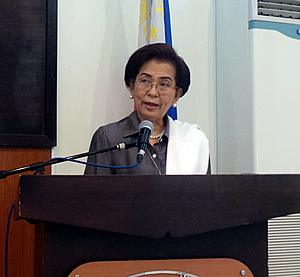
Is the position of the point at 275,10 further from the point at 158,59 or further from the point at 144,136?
the point at 144,136

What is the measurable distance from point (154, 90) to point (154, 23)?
1.77 feet

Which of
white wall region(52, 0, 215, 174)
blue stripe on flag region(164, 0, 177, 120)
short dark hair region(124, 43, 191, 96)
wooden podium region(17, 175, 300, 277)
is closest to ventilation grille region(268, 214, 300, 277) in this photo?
white wall region(52, 0, 215, 174)

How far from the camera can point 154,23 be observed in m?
2.12

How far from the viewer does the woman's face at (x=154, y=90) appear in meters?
1.79

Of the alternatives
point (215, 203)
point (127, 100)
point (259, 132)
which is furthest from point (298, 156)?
point (215, 203)

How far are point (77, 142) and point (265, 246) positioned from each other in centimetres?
139

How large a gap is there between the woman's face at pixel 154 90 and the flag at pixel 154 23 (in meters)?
0.34

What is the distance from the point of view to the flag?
2111 millimetres

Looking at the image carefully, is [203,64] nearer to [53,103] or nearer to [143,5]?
[143,5]

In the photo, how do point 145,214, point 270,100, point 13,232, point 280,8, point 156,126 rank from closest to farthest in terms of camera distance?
point 145,214 → point 156,126 → point 13,232 → point 270,100 → point 280,8

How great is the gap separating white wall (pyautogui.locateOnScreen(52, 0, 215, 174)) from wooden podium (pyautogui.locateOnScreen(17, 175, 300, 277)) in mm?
1244

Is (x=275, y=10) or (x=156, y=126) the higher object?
(x=275, y=10)

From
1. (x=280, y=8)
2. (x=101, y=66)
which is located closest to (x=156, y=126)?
(x=101, y=66)

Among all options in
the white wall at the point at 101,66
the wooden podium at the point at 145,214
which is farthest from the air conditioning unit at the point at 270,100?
the wooden podium at the point at 145,214
